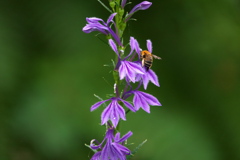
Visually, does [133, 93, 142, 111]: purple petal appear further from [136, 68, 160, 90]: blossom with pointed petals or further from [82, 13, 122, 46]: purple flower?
[82, 13, 122, 46]: purple flower

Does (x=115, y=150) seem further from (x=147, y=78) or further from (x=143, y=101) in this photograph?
(x=147, y=78)

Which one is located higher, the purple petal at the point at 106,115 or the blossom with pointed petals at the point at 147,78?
the blossom with pointed petals at the point at 147,78

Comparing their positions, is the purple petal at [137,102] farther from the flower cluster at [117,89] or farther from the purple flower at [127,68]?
the purple flower at [127,68]

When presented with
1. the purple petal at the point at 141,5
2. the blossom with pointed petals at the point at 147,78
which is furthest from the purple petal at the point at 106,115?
the purple petal at the point at 141,5

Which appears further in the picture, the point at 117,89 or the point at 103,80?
the point at 103,80

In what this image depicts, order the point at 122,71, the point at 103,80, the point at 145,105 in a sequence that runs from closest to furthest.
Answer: the point at 122,71, the point at 145,105, the point at 103,80

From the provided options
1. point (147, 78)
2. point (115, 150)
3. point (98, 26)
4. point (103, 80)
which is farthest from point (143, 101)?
point (103, 80)

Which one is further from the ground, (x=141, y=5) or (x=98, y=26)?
(x=141, y=5)

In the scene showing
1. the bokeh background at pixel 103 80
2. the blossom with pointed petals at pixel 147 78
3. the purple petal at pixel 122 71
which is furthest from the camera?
the bokeh background at pixel 103 80
